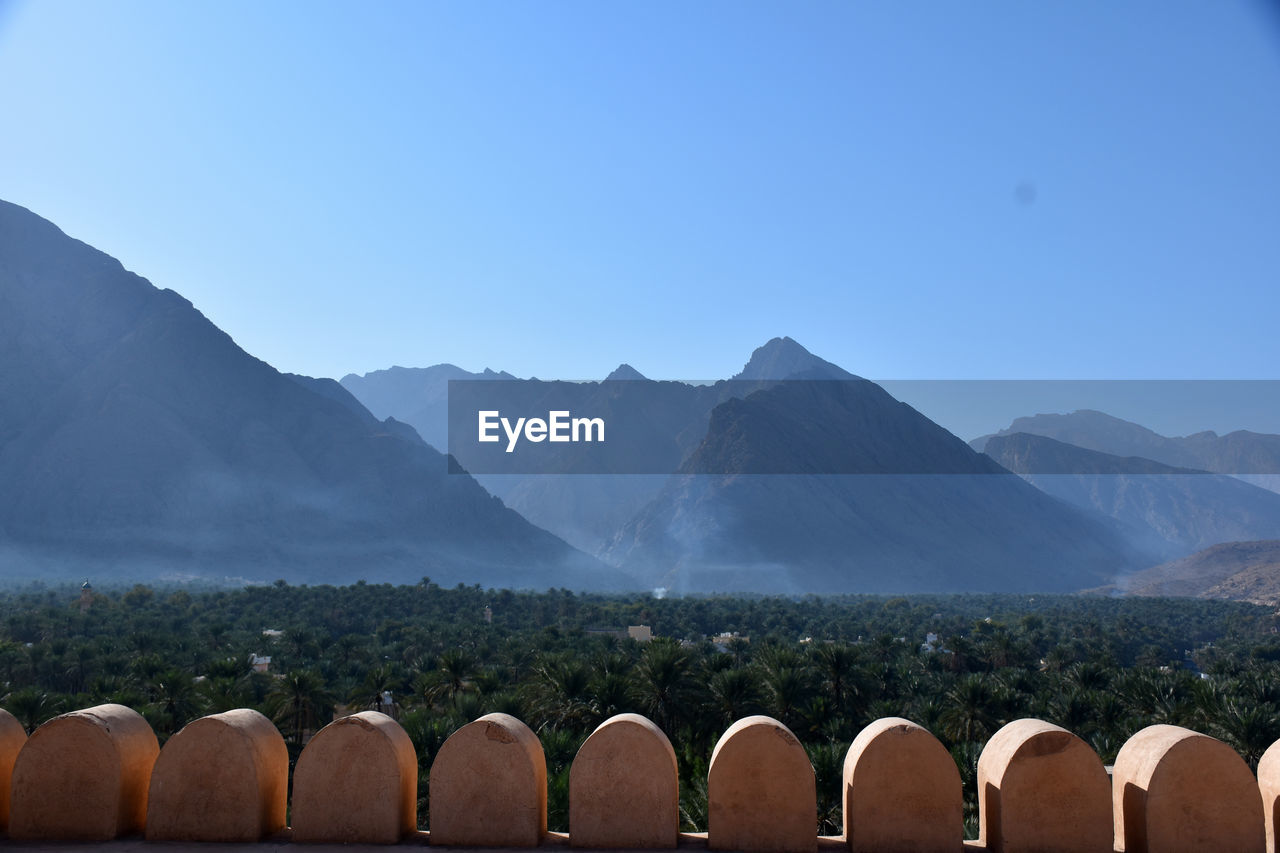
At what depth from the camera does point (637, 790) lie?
5.06 m

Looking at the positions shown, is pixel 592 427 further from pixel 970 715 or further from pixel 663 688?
pixel 663 688

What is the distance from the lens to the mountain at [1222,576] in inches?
4181

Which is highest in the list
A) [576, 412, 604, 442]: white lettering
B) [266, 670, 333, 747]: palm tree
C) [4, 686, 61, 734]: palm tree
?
[576, 412, 604, 442]: white lettering

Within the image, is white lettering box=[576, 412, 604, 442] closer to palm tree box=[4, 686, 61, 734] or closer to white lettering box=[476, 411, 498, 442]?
white lettering box=[476, 411, 498, 442]

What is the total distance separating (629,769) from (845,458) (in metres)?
143

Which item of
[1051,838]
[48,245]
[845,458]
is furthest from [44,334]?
[1051,838]

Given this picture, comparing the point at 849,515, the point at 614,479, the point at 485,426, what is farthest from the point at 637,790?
the point at 485,426

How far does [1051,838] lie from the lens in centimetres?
491

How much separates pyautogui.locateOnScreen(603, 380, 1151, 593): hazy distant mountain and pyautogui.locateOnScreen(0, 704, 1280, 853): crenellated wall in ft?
370

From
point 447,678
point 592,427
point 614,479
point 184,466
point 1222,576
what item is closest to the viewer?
point 447,678

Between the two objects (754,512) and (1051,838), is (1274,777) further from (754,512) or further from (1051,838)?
(754,512)

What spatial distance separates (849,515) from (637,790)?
425ft

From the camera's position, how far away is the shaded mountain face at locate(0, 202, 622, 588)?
94.2 meters

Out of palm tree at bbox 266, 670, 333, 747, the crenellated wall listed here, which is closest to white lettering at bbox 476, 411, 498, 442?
palm tree at bbox 266, 670, 333, 747
